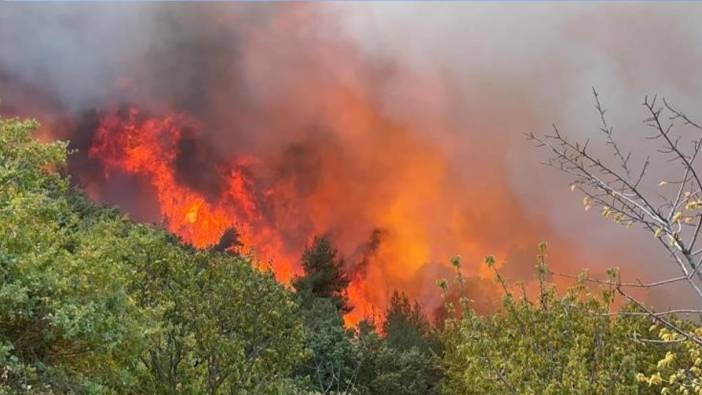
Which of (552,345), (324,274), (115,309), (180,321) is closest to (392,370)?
(552,345)

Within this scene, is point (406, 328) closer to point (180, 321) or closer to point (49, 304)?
point (180, 321)

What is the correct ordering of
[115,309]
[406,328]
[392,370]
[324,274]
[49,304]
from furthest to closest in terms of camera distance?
[324,274], [406,328], [392,370], [115,309], [49,304]

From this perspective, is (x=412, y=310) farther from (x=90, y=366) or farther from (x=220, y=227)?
(x=90, y=366)

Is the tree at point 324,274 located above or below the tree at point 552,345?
above

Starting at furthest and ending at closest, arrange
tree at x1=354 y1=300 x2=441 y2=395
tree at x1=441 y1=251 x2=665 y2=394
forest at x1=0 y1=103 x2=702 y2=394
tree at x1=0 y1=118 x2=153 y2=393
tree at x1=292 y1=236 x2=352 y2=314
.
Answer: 1. tree at x1=292 y1=236 x2=352 y2=314
2. tree at x1=354 y1=300 x2=441 y2=395
3. tree at x1=441 y1=251 x2=665 y2=394
4. forest at x1=0 y1=103 x2=702 y2=394
5. tree at x1=0 y1=118 x2=153 y2=393

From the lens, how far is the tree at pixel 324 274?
2427 inches

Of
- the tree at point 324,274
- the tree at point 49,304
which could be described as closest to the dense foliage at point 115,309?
the tree at point 49,304

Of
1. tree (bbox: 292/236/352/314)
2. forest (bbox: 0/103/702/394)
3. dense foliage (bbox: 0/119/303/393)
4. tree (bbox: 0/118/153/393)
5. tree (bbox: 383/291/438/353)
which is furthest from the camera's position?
tree (bbox: 292/236/352/314)

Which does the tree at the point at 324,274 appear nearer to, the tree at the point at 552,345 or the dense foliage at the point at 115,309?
the dense foliage at the point at 115,309

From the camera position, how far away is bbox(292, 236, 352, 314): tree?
202 feet

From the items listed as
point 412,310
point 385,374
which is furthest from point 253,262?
point 412,310

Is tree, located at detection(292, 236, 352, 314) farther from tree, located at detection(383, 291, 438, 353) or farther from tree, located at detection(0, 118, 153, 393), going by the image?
tree, located at detection(0, 118, 153, 393)

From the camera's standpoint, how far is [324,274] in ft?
209

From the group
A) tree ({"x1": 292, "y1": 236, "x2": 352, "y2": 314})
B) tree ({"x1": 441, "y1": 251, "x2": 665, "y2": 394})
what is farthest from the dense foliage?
tree ({"x1": 292, "y1": 236, "x2": 352, "y2": 314})
